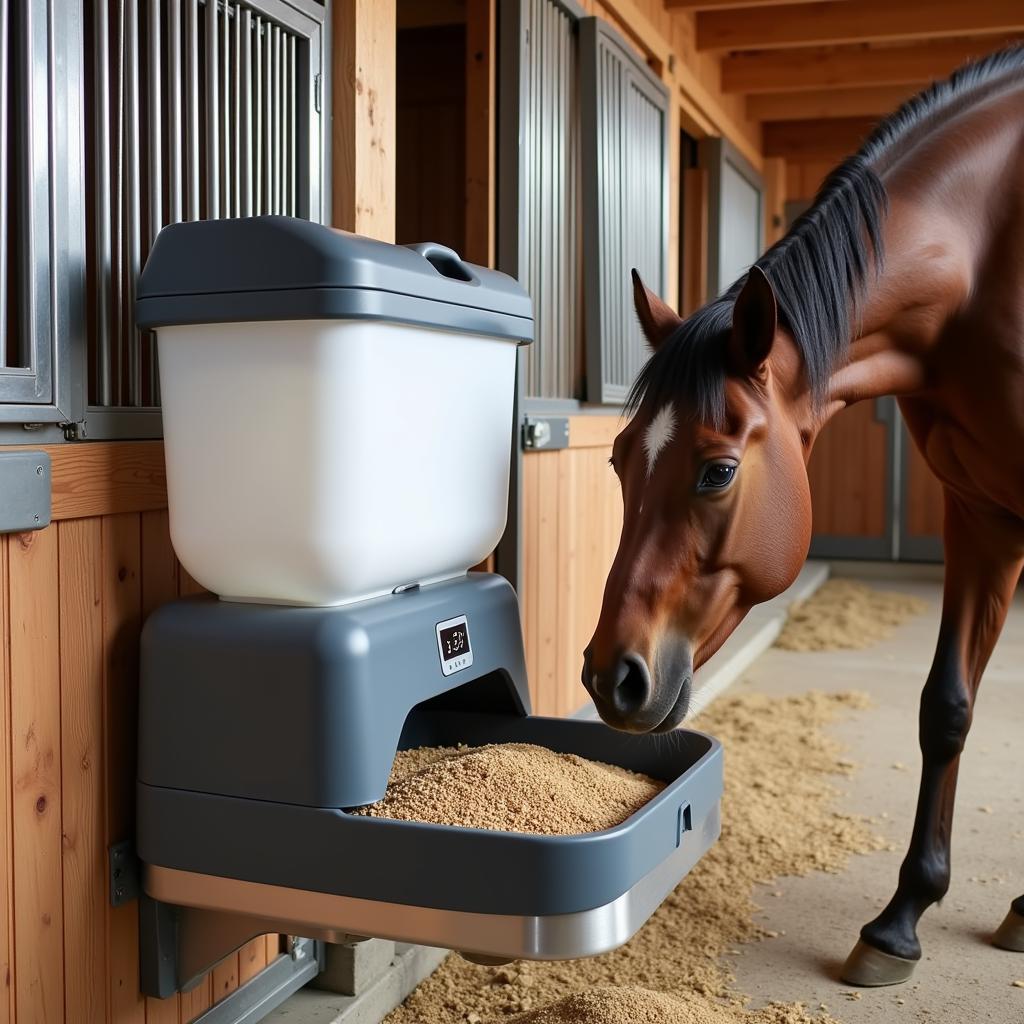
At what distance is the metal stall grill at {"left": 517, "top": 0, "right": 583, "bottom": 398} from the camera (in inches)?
107

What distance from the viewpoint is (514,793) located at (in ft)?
4.48

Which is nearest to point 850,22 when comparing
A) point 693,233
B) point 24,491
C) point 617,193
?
point 693,233

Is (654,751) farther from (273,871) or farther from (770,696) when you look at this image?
(770,696)

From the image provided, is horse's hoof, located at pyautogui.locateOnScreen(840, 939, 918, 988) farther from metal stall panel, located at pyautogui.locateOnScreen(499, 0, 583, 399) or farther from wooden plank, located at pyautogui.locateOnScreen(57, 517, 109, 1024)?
metal stall panel, located at pyautogui.locateOnScreen(499, 0, 583, 399)

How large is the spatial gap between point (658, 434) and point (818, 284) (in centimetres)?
38

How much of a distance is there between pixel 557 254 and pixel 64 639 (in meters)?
1.98

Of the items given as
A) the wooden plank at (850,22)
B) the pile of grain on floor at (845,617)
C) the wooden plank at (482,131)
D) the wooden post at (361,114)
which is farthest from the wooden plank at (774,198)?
the wooden post at (361,114)

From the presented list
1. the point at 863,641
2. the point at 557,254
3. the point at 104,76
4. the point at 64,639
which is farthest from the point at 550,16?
the point at 863,641

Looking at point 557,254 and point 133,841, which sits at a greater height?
point 557,254

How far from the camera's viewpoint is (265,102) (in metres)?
1.71

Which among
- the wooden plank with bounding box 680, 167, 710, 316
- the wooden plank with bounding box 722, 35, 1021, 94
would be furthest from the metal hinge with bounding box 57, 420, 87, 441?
the wooden plank with bounding box 722, 35, 1021, 94

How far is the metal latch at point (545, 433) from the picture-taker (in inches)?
106

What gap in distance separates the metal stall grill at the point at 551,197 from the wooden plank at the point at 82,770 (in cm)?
145

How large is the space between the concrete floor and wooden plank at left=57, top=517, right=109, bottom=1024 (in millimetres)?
1047
